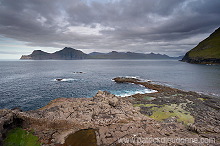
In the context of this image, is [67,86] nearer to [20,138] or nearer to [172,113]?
[20,138]

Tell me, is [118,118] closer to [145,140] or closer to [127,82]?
[145,140]

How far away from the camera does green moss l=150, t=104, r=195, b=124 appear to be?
77.8 ft

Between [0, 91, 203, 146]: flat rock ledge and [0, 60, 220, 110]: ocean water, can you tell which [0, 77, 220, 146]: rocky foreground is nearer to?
[0, 91, 203, 146]: flat rock ledge

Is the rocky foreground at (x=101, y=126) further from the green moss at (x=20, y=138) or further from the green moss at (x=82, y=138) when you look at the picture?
the green moss at (x=20, y=138)

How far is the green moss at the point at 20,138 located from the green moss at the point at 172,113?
72.9 feet

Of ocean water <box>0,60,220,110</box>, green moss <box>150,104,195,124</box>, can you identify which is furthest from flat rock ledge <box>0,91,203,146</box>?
ocean water <box>0,60,220,110</box>

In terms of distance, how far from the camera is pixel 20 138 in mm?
15969

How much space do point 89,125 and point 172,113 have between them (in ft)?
63.5

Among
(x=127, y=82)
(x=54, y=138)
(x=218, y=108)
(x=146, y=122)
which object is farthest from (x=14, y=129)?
(x=127, y=82)

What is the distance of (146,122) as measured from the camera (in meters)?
21.0

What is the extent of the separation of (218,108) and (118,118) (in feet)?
93.2

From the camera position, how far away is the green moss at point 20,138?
49.0ft

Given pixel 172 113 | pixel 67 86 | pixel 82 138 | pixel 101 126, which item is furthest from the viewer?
pixel 67 86

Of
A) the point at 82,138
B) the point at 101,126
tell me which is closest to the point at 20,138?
the point at 82,138
